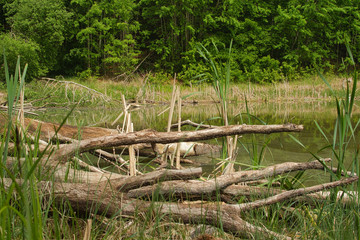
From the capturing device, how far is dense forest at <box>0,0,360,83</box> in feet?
75.5

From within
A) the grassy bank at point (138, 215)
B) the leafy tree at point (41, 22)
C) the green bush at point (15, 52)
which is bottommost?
the grassy bank at point (138, 215)

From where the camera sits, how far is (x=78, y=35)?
23156 millimetres

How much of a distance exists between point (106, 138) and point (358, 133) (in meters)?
4.40

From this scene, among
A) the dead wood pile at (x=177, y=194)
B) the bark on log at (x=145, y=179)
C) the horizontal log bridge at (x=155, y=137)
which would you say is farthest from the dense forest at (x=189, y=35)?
the bark on log at (x=145, y=179)

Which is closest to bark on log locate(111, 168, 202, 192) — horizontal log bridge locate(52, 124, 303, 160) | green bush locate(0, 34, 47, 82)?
horizontal log bridge locate(52, 124, 303, 160)

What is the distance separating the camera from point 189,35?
1009 inches

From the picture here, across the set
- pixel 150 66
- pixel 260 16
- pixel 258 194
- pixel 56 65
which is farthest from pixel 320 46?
pixel 258 194

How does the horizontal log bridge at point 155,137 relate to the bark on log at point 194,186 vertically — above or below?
above

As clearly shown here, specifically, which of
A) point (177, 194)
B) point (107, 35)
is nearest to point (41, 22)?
point (107, 35)

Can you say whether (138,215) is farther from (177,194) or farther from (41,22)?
(41,22)

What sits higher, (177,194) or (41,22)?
(41,22)

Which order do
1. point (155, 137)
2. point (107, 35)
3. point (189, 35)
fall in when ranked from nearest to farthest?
point (155, 137) < point (107, 35) < point (189, 35)

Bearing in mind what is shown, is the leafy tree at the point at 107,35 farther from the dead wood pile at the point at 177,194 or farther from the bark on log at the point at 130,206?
the bark on log at the point at 130,206

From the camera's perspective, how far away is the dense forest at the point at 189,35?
906 inches
